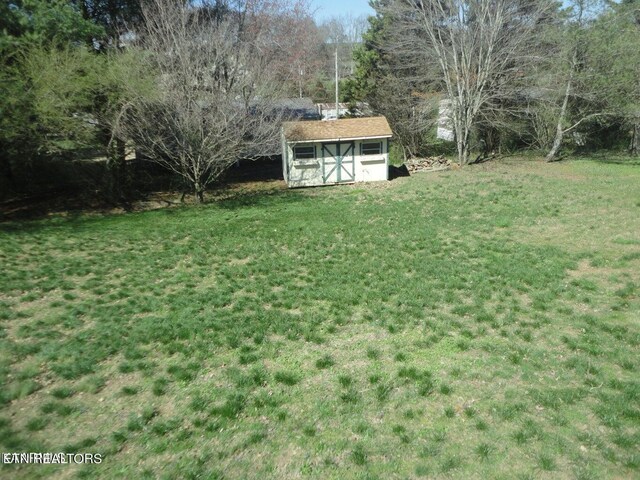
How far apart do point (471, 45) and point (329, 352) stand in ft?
68.2

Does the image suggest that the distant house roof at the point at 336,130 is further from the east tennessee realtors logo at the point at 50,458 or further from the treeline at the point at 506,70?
the east tennessee realtors logo at the point at 50,458

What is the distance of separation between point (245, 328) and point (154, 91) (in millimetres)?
11863

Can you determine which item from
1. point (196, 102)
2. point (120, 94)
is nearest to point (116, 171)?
point (120, 94)

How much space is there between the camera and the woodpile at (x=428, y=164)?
23.4 meters

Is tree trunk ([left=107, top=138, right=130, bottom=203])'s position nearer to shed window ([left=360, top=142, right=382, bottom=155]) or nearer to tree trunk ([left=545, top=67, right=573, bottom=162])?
shed window ([left=360, top=142, right=382, bottom=155])

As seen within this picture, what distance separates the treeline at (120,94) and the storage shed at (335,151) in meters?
1.29

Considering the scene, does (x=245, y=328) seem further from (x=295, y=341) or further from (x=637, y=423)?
(x=637, y=423)

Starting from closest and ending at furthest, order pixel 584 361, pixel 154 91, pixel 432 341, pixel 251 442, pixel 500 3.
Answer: pixel 251 442 → pixel 584 361 → pixel 432 341 → pixel 154 91 → pixel 500 3

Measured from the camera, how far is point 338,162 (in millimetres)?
20266

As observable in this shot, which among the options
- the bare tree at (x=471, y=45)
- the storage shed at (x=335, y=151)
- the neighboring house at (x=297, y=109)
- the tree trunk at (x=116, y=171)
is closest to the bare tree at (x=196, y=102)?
the tree trunk at (x=116, y=171)

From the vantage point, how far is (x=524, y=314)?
7070mm

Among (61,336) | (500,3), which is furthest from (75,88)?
(500,3)

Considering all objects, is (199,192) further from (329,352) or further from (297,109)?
(329,352)

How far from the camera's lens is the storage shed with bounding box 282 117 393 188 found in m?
19.7
